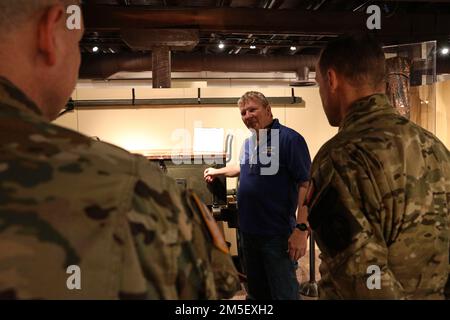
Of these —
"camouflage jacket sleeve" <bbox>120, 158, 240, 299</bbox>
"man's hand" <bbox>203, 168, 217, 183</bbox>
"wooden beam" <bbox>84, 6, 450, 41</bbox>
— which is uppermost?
"wooden beam" <bbox>84, 6, 450, 41</bbox>

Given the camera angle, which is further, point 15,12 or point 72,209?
point 15,12

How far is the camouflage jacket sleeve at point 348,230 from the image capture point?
3.81 ft

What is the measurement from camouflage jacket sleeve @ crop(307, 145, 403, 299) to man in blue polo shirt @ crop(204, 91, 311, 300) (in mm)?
1153

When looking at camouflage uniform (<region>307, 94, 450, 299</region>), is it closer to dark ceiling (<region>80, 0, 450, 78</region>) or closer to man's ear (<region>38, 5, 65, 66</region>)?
man's ear (<region>38, 5, 65, 66</region>)

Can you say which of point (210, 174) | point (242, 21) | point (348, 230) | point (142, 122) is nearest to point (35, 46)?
point (348, 230)

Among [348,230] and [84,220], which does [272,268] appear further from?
[84,220]

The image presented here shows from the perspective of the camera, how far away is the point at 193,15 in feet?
13.0

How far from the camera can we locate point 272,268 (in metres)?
2.49

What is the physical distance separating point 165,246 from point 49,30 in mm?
415

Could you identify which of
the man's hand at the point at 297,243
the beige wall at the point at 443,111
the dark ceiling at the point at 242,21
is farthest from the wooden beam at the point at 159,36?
the beige wall at the point at 443,111

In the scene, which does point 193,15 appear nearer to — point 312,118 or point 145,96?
point 145,96

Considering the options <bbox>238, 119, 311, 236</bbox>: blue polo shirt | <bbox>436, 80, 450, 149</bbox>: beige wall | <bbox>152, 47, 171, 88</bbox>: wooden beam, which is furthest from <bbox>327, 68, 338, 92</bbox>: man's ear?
<bbox>436, 80, 450, 149</bbox>: beige wall

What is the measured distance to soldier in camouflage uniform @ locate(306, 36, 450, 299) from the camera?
1179mm
